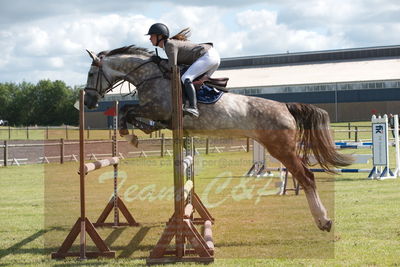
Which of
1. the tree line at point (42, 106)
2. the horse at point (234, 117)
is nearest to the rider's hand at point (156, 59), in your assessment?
the horse at point (234, 117)

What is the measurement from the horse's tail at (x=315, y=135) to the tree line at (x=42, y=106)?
6017 centimetres

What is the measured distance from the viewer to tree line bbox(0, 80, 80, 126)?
6750cm

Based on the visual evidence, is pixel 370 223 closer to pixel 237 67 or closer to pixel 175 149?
pixel 175 149

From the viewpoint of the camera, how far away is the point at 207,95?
6375 millimetres

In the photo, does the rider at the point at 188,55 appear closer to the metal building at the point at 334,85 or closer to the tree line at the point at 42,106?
the metal building at the point at 334,85

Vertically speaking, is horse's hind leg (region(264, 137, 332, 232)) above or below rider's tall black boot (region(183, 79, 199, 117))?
below

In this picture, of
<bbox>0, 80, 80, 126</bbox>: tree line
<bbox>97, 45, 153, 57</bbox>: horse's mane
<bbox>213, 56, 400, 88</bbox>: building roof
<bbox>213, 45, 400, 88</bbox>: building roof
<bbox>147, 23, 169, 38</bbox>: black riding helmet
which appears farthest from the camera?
<bbox>0, 80, 80, 126</bbox>: tree line

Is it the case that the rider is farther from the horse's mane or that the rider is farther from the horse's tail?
the horse's tail

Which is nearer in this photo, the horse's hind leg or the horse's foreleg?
the horse's foreleg

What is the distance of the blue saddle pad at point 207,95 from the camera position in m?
6.34

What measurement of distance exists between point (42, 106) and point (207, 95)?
68.2m

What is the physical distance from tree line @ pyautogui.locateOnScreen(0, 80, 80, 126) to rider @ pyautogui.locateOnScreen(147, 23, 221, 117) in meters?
60.3

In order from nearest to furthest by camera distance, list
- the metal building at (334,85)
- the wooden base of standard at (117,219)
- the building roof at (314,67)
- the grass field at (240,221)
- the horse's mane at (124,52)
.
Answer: the grass field at (240,221) < the horse's mane at (124,52) < the wooden base of standard at (117,219) < the metal building at (334,85) < the building roof at (314,67)

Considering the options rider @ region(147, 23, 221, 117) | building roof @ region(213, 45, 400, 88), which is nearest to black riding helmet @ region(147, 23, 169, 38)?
rider @ region(147, 23, 221, 117)
